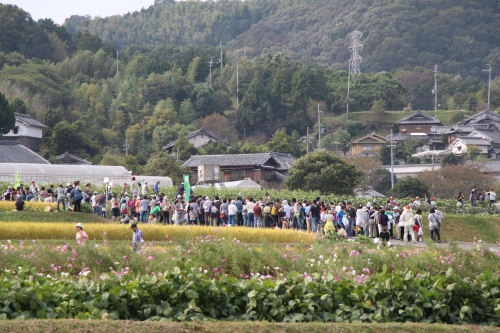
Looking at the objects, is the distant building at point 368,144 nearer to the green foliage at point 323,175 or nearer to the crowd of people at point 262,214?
the green foliage at point 323,175

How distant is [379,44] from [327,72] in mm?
37329

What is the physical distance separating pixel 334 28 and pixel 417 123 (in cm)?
6299

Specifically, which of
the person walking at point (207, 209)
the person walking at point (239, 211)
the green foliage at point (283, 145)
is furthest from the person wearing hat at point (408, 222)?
the green foliage at point (283, 145)

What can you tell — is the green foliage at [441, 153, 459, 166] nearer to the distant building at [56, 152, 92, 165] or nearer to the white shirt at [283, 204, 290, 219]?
the distant building at [56, 152, 92, 165]

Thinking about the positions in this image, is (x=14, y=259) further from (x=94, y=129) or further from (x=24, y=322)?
(x=94, y=129)

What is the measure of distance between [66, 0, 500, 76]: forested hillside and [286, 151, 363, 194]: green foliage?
8306cm

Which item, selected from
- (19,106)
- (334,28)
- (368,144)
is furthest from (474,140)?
(334,28)

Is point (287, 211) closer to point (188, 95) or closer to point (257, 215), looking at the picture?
point (257, 215)

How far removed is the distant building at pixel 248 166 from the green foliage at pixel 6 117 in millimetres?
14395

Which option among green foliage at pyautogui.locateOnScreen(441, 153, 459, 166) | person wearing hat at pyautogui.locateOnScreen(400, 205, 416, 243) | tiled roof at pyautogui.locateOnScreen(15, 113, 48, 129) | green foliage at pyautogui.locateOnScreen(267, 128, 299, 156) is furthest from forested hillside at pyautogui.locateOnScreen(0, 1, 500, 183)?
person wearing hat at pyautogui.locateOnScreen(400, 205, 416, 243)

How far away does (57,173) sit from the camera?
154 ft

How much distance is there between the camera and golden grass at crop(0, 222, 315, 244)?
71.1 ft

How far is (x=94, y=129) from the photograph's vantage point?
78.3 meters

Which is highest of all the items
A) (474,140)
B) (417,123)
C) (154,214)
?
(417,123)
